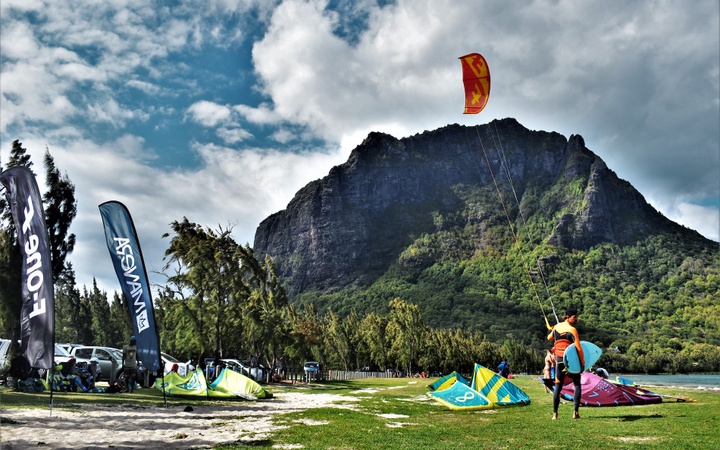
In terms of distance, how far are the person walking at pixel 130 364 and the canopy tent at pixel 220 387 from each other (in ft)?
4.58

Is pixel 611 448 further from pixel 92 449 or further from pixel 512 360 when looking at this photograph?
pixel 512 360

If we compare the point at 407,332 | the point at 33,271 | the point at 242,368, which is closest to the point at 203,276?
the point at 242,368

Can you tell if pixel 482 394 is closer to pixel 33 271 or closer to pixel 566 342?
pixel 566 342

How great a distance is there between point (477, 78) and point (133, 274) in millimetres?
13518

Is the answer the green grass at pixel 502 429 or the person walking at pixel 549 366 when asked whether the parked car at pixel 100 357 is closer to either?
the green grass at pixel 502 429

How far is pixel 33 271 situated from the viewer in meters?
12.4

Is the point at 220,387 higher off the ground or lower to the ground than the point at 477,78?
lower

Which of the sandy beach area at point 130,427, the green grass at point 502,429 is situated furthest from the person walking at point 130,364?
the sandy beach area at point 130,427

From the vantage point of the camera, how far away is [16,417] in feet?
39.6

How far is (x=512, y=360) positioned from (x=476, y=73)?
4408 inches

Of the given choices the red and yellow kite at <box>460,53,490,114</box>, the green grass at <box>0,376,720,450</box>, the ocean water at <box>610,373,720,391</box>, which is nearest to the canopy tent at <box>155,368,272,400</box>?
the green grass at <box>0,376,720,450</box>

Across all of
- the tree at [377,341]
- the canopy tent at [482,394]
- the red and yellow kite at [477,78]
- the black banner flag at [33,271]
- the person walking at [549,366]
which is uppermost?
the red and yellow kite at [477,78]

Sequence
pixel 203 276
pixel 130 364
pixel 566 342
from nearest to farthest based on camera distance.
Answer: pixel 566 342 < pixel 130 364 < pixel 203 276

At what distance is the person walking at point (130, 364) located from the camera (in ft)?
65.5
